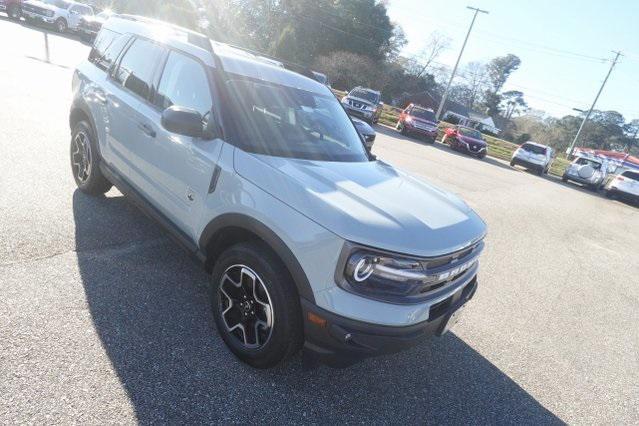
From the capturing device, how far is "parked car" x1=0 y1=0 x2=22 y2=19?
22188 mm

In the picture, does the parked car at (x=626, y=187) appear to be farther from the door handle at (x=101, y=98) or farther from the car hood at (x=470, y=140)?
the door handle at (x=101, y=98)

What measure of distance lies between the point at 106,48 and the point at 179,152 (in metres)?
2.32

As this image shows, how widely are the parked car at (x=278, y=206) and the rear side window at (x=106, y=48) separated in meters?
0.17

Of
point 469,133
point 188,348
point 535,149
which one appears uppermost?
point 535,149

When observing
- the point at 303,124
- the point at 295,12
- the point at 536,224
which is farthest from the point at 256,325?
the point at 295,12

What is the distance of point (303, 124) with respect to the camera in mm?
3395

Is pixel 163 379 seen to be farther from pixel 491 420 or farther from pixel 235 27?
pixel 235 27

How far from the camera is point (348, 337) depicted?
85.4 inches

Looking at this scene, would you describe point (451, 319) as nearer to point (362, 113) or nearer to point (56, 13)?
point (362, 113)

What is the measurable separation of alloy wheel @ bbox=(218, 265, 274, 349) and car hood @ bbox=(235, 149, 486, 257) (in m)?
0.60

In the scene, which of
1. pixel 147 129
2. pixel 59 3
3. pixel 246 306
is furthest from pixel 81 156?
pixel 59 3

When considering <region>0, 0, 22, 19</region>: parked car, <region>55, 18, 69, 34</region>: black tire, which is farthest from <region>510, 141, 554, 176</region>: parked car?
<region>0, 0, 22, 19</region>: parked car

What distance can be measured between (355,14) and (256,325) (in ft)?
161

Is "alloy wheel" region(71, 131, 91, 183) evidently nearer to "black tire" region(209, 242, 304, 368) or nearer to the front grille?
"black tire" region(209, 242, 304, 368)
